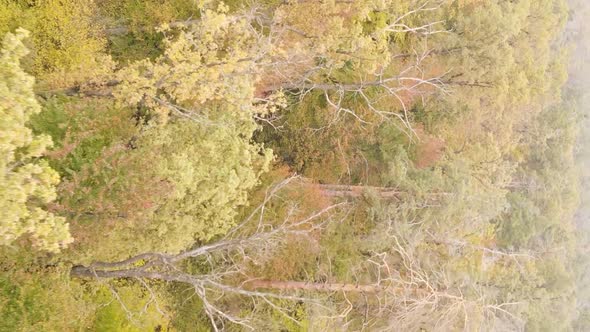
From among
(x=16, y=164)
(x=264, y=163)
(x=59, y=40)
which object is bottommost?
(x=264, y=163)

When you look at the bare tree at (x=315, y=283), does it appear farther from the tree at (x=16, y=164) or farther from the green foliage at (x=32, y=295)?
the tree at (x=16, y=164)

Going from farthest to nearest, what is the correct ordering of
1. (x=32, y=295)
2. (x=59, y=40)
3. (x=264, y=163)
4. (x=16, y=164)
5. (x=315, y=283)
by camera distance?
1. (x=315, y=283)
2. (x=264, y=163)
3. (x=59, y=40)
4. (x=32, y=295)
5. (x=16, y=164)

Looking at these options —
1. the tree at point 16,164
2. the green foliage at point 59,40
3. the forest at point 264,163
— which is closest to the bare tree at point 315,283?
the forest at point 264,163

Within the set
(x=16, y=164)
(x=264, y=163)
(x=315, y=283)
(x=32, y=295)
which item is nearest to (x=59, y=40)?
(x=16, y=164)

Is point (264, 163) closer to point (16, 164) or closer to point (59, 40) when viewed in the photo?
point (59, 40)

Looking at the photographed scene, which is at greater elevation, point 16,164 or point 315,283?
point 16,164

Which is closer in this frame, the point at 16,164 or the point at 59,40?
the point at 16,164

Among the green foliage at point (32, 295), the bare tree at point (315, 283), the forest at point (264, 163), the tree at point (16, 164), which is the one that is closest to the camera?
the tree at point (16, 164)

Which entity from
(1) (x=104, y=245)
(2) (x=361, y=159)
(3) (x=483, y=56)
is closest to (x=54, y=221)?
(1) (x=104, y=245)

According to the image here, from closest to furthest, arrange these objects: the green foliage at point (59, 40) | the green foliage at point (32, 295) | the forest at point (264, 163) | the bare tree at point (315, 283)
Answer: the green foliage at point (32, 295) → the forest at point (264, 163) → the green foliage at point (59, 40) → the bare tree at point (315, 283)
